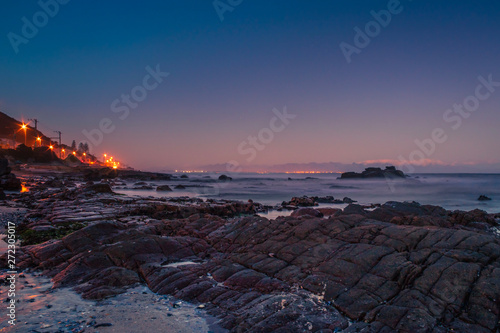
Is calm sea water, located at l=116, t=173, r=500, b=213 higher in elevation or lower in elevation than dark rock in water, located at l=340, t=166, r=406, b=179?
lower

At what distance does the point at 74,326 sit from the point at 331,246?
325 inches

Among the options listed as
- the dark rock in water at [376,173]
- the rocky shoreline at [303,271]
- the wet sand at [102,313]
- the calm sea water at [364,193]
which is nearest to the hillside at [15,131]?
the calm sea water at [364,193]

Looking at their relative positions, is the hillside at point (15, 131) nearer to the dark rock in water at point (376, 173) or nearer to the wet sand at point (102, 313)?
the dark rock in water at point (376, 173)

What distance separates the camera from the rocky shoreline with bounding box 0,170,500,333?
276 inches

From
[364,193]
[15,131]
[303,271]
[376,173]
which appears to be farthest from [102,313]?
[15,131]

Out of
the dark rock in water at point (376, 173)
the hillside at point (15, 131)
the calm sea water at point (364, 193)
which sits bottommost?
the calm sea water at point (364, 193)

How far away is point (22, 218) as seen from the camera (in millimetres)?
18594

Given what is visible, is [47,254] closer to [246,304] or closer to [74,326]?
[74,326]

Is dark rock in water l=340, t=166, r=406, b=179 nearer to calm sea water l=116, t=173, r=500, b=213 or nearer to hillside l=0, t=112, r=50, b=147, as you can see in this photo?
calm sea water l=116, t=173, r=500, b=213

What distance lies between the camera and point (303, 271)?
9.66 meters

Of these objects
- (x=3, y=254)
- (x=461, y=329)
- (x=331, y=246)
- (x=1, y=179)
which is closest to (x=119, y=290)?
(x=3, y=254)

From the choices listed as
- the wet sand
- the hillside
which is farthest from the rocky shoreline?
the hillside

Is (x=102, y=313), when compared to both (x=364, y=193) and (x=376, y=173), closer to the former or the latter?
(x=364, y=193)

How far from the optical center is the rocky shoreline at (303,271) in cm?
702
